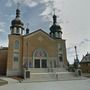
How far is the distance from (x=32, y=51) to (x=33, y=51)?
9.1 inches

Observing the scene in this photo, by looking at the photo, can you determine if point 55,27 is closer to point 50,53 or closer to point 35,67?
point 50,53

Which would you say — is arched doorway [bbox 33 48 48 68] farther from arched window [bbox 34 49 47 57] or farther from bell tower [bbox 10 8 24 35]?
bell tower [bbox 10 8 24 35]

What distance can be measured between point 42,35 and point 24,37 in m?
4.36

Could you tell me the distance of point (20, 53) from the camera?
31.8m

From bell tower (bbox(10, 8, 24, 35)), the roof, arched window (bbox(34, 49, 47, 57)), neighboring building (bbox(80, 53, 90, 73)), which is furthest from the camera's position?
the roof

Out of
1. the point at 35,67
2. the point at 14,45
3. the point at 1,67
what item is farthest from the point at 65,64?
the point at 1,67

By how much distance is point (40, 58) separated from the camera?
33.3 m

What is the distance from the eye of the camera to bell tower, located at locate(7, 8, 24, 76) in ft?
99.6

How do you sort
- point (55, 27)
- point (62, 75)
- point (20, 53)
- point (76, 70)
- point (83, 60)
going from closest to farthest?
point (62, 75) < point (76, 70) < point (20, 53) < point (55, 27) < point (83, 60)

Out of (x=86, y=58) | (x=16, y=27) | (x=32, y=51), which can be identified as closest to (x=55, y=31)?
(x=32, y=51)

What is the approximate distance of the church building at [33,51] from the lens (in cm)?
3084

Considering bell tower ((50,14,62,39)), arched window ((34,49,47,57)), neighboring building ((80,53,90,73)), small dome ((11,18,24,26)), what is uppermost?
small dome ((11,18,24,26))

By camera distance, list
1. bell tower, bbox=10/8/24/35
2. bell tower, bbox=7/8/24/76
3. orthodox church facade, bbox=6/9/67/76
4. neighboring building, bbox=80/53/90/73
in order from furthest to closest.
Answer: neighboring building, bbox=80/53/90/73, bell tower, bbox=10/8/24/35, orthodox church facade, bbox=6/9/67/76, bell tower, bbox=7/8/24/76

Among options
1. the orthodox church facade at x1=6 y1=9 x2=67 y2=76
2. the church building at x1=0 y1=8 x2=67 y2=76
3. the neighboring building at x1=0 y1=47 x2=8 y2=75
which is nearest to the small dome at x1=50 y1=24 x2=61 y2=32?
the orthodox church facade at x1=6 y1=9 x2=67 y2=76
